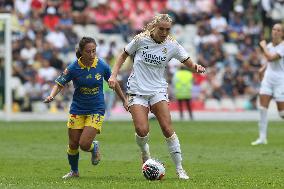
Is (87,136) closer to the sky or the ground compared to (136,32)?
closer to the ground

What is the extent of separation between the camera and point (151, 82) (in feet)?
45.7

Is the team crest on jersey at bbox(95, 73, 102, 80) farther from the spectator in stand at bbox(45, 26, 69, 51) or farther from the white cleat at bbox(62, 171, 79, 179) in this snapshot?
the spectator in stand at bbox(45, 26, 69, 51)

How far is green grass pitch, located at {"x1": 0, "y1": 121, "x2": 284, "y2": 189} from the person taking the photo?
13.2m

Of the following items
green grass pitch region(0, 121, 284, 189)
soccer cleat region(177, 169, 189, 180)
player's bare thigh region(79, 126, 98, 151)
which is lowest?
green grass pitch region(0, 121, 284, 189)

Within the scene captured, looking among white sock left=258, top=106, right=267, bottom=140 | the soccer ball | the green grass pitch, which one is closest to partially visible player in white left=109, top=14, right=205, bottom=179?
the soccer ball

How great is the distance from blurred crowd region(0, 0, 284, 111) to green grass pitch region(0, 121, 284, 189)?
7.46 meters

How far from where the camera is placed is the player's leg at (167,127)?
13672 millimetres

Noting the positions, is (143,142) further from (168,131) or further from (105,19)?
(105,19)

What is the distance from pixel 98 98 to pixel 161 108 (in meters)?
1.13

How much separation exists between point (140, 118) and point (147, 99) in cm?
36

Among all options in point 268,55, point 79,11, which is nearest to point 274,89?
point 268,55

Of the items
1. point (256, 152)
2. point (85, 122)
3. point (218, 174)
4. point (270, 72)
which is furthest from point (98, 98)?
point (270, 72)

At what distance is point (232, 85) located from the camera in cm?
3662

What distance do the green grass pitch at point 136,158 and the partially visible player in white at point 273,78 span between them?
0.82m
